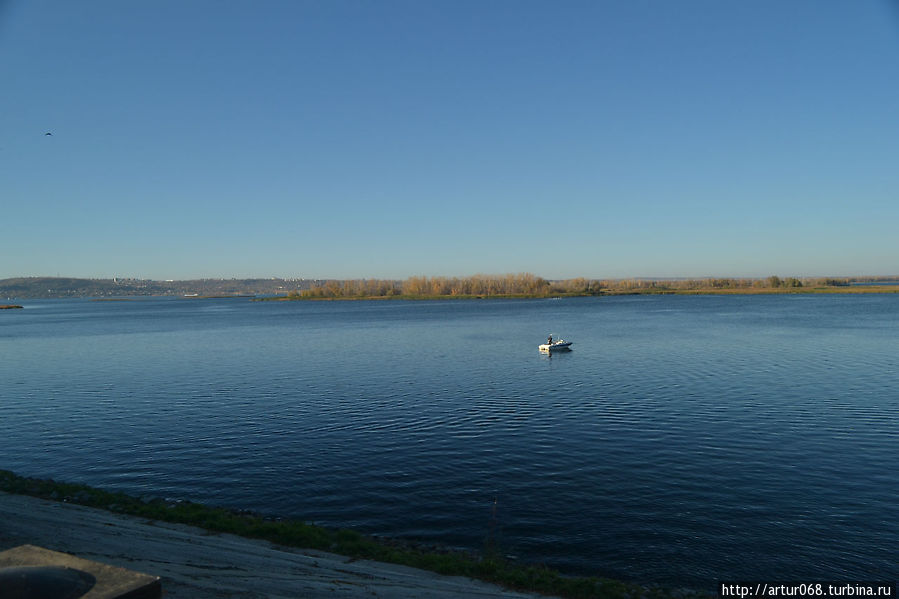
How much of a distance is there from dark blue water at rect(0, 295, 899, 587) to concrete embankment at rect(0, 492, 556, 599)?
3.74 metres

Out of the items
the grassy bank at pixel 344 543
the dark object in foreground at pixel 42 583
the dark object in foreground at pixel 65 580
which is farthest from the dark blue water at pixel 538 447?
the dark object in foreground at pixel 42 583

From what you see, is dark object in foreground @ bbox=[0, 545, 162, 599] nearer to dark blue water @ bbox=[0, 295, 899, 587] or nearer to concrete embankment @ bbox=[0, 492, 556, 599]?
concrete embankment @ bbox=[0, 492, 556, 599]

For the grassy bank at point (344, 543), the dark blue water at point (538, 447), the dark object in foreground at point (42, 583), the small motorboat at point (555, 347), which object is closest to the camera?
the dark object in foreground at point (42, 583)

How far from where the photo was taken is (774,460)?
26391 millimetres

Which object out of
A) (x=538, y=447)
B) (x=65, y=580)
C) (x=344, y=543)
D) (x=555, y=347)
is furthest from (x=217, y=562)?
(x=555, y=347)

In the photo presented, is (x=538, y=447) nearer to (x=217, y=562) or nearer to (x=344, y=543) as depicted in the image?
(x=344, y=543)

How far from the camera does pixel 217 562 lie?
15.1 m

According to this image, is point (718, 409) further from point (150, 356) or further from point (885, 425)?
point (150, 356)

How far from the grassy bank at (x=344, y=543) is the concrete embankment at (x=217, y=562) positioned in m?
0.54

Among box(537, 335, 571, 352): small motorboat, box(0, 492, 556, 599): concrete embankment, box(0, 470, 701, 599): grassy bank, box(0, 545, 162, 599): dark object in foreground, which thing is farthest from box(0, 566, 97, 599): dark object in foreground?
box(537, 335, 571, 352): small motorboat

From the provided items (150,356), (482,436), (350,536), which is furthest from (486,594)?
(150,356)

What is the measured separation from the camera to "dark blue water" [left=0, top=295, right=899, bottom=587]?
1867 centimetres

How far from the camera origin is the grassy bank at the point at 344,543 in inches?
586

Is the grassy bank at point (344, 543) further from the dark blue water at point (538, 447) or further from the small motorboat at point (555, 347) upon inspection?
the small motorboat at point (555, 347)
